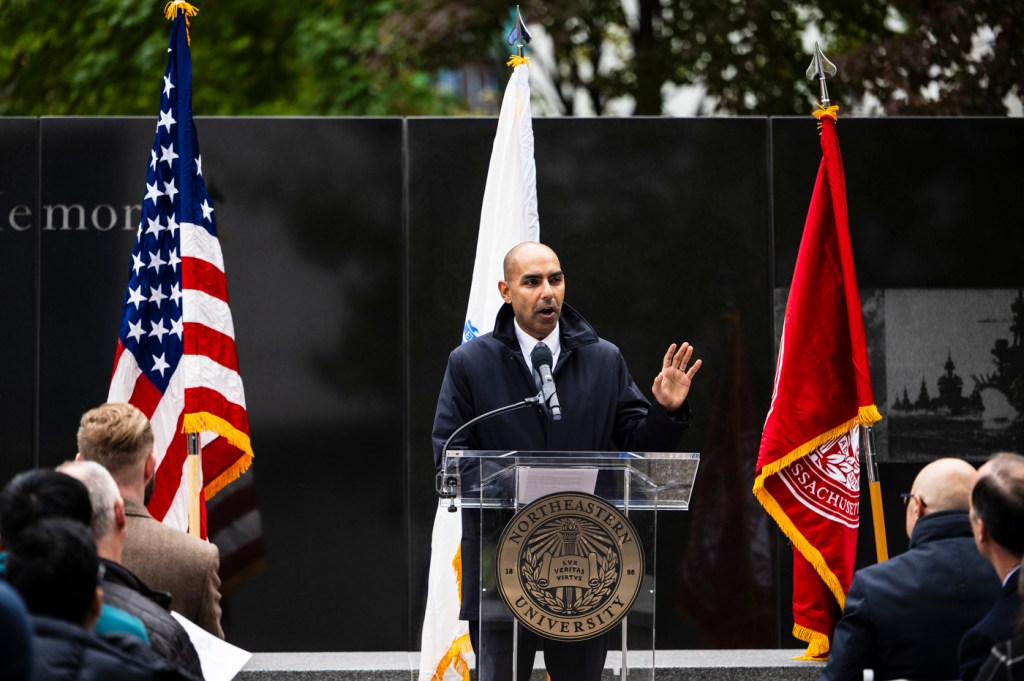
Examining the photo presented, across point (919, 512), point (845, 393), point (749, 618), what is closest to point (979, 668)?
point (919, 512)

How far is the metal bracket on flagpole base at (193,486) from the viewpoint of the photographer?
6.55 metres

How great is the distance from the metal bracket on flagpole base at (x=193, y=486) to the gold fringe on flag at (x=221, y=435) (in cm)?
5

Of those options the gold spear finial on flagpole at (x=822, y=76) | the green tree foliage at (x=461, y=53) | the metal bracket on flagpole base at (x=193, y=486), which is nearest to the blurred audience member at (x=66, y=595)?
the metal bracket on flagpole base at (x=193, y=486)

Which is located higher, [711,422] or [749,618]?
[711,422]

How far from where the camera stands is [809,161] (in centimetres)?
812

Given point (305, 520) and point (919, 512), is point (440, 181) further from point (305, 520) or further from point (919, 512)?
point (919, 512)

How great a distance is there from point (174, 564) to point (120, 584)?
791 millimetres

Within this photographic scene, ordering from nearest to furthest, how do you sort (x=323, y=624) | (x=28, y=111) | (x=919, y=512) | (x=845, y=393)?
(x=919, y=512) < (x=845, y=393) < (x=323, y=624) < (x=28, y=111)

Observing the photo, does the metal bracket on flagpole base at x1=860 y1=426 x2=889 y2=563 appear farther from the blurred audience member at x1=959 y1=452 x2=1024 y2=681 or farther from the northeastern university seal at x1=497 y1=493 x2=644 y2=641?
the blurred audience member at x1=959 y1=452 x2=1024 y2=681

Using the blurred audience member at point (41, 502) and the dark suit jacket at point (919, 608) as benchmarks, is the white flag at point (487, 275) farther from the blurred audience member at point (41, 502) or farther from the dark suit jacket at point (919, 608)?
the blurred audience member at point (41, 502)

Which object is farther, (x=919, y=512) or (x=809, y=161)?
(x=809, y=161)

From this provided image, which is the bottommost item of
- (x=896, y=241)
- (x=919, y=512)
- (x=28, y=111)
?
(x=919, y=512)

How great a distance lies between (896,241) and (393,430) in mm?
3214

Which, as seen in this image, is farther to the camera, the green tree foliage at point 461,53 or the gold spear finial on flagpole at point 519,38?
the green tree foliage at point 461,53
